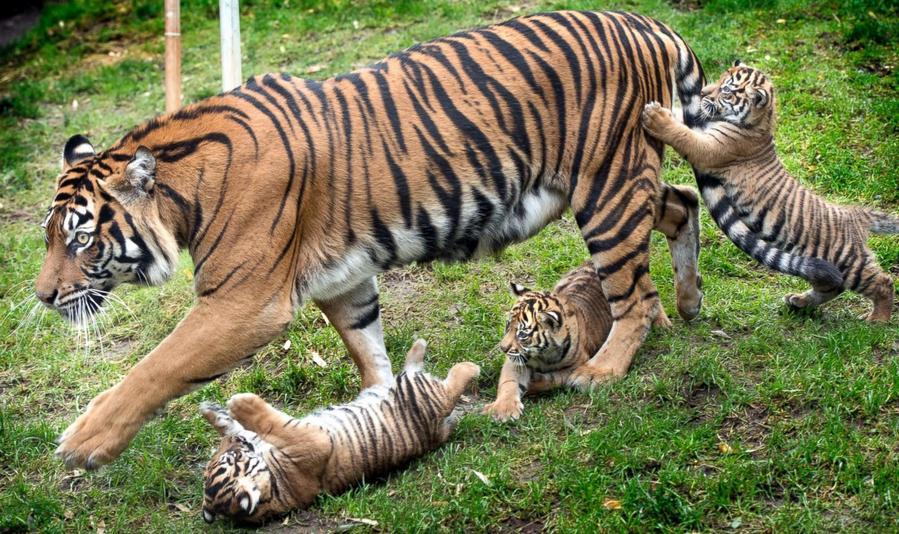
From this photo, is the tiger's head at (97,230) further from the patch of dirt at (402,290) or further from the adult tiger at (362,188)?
the patch of dirt at (402,290)

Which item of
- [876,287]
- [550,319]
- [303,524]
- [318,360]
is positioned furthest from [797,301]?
[303,524]

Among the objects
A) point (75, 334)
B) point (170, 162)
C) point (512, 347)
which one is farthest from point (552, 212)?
point (75, 334)

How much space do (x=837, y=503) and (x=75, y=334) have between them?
16.5 ft

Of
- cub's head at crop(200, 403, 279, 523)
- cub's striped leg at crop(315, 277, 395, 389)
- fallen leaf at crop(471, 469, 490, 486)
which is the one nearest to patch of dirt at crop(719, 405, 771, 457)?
fallen leaf at crop(471, 469, 490, 486)

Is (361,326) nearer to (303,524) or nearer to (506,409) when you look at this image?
(506,409)

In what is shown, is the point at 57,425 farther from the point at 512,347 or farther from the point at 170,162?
the point at 512,347

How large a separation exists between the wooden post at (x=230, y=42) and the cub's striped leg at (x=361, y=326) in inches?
98.5

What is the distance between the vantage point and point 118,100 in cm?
1089

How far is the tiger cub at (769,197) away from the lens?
5.61 m

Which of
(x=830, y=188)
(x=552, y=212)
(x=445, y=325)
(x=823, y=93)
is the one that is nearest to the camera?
(x=552, y=212)

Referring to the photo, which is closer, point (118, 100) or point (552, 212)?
point (552, 212)

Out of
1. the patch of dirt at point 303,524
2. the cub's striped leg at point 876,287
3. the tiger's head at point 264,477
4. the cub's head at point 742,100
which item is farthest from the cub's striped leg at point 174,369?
the cub's striped leg at point 876,287

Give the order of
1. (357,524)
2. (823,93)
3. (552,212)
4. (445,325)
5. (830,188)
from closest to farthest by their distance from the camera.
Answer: (357,524) → (552,212) → (445,325) → (830,188) → (823,93)

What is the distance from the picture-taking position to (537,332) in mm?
5340
